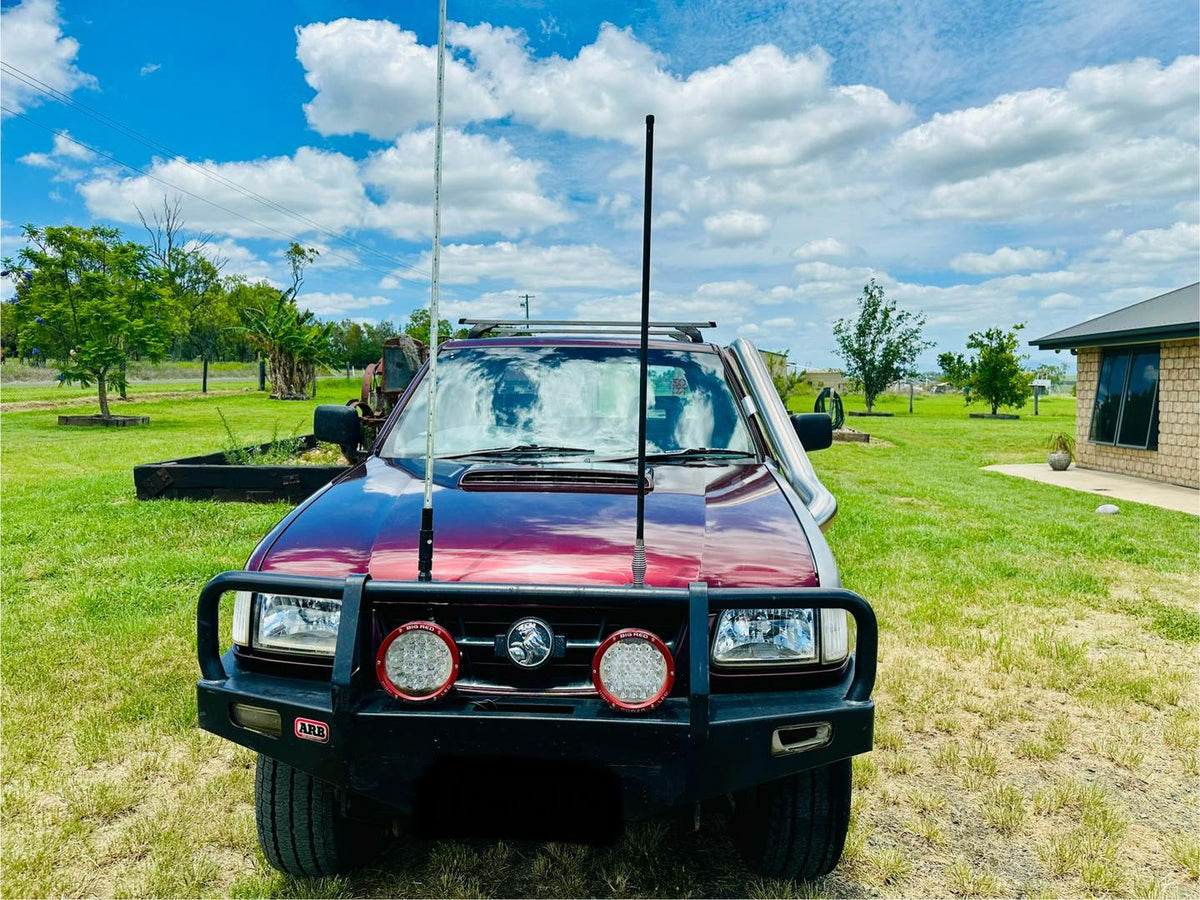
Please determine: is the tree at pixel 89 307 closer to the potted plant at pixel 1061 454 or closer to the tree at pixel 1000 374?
the potted plant at pixel 1061 454

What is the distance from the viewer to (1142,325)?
1529cm

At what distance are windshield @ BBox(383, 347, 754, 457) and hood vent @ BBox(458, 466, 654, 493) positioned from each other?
1.11 feet

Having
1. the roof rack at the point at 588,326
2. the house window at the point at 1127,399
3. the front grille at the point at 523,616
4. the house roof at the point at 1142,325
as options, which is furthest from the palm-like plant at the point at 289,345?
the front grille at the point at 523,616

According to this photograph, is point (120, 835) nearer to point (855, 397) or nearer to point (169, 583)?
point (169, 583)

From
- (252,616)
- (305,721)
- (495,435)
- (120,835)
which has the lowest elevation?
(120,835)

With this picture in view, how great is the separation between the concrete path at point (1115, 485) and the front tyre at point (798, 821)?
11406 millimetres

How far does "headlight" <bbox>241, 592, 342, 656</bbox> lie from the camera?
226cm

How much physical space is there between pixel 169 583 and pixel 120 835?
3.55 metres

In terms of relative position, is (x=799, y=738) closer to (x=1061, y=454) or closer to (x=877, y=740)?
(x=877, y=740)

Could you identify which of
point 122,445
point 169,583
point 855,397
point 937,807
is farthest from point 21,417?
point 855,397

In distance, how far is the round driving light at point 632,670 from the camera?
2.02m

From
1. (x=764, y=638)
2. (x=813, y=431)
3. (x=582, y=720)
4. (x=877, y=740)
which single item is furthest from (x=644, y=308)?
(x=877, y=740)

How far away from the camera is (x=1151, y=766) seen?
3656 millimetres

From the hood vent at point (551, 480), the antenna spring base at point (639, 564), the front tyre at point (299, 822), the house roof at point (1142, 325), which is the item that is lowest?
the front tyre at point (299, 822)
